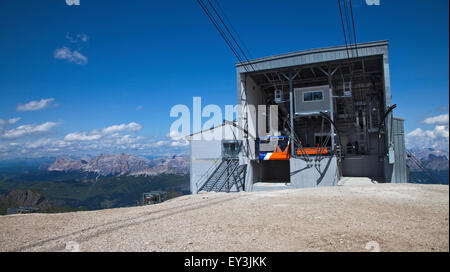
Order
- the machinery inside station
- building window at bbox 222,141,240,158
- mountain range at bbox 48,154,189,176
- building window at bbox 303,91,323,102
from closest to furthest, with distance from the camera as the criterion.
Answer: the machinery inside station, building window at bbox 303,91,323,102, building window at bbox 222,141,240,158, mountain range at bbox 48,154,189,176

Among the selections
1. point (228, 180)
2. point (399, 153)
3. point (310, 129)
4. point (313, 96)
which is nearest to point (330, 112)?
point (313, 96)

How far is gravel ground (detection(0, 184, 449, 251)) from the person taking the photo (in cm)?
461

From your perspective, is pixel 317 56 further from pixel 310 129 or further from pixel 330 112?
pixel 310 129

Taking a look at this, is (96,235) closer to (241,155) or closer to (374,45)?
(241,155)

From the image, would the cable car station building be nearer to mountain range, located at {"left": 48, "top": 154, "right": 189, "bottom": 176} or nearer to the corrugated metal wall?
the corrugated metal wall

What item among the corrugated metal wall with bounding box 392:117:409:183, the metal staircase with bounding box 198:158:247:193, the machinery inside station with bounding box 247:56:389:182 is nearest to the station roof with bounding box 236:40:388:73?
the machinery inside station with bounding box 247:56:389:182

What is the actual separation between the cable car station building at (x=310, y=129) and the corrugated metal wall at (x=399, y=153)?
6 cm

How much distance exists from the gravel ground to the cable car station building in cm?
1209

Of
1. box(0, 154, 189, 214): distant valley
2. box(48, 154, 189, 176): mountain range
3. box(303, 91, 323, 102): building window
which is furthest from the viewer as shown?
box(48, 154, 189, 176): mountain range

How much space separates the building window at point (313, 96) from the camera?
21.5 m

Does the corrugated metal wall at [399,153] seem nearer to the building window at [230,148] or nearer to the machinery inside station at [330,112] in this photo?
the machinery inside station at [330,112]

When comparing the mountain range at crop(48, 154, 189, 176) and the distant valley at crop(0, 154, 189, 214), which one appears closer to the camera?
the distant valley at crop(0, 154, 189, 214)

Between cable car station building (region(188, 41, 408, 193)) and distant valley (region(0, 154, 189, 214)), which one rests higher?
cable car station building (region(188, 41, 408, 193))
